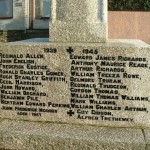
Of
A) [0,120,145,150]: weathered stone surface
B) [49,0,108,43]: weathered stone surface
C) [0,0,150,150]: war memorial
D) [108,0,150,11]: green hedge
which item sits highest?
[108,0,150,11]: green hedge

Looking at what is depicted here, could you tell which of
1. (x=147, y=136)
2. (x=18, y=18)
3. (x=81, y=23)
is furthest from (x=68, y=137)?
(x=18, y=18)

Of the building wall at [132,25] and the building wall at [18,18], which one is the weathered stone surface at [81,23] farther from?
the building wall at [18,18]

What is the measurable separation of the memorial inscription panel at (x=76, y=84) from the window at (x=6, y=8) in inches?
489

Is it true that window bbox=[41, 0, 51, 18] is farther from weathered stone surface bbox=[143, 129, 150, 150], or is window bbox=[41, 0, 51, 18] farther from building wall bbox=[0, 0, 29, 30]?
Result: weathered stone surface bbox=[143, 129, 150, 150]

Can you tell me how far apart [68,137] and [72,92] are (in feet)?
2.11

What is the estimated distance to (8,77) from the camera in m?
4.21

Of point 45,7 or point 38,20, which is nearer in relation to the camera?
point 38,20

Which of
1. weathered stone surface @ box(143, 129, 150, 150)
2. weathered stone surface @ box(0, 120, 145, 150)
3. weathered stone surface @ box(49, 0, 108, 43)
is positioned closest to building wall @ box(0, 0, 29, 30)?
weathered stone surface @ box(49, 0, 108, 43)

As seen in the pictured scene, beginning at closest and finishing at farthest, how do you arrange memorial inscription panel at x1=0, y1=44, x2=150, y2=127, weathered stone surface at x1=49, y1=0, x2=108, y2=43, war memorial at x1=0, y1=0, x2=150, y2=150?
war memorial at x1=0, y1=0, x2=150, y2=150, memorial inscription panel at x1=0, y1=44, x2=150, y2=127, weathered stone surface at x1=49, y1=0, x2=108, y2=43

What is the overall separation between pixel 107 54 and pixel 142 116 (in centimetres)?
80

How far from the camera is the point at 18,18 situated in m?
15.7

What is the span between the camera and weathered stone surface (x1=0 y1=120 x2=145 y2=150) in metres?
3.48

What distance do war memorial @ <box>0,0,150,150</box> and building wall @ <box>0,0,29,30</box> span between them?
1158 centimetres

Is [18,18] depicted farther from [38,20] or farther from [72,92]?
[72,92]
